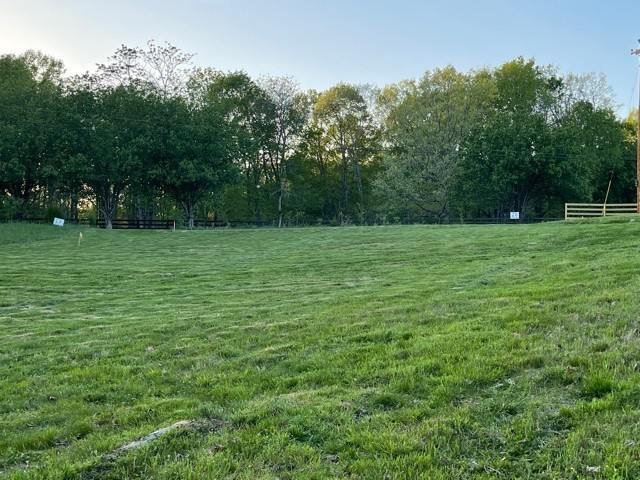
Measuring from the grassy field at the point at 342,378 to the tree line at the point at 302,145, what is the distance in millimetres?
29716

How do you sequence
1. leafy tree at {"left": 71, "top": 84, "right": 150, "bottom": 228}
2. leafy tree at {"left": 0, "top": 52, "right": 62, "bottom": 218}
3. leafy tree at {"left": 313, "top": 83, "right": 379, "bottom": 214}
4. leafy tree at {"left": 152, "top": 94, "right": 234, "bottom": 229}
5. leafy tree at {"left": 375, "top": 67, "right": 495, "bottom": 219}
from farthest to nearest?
1. leafy tree at {"left": 313, "top": 83, "right": 379, "bottom": 214}
2. leafy tree at {"left": 375, "top": 67, "right": 495, "bottom": 219}
3. leafy tree at {"left": 152, "top": 94, "right": 234, "bottom": 229}
4. leafy tree at {"left": 71, "top": 84, "right": 150, "bottom": 228}
5. leafy tree at {"left": 0, "top": 52, "right": 62, "bottom": 218}

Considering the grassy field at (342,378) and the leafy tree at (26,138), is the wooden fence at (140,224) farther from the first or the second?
the grassy field at (342,378)

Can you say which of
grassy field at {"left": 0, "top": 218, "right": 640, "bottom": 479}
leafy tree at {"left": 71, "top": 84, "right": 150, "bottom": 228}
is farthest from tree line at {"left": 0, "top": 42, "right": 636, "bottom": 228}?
grassy field at {"left": 0, "top": 218, "right": 640, "bottom": 479}

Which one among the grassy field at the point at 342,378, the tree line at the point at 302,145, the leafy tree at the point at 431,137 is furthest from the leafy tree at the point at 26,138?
the grassy field at the point at 342,378

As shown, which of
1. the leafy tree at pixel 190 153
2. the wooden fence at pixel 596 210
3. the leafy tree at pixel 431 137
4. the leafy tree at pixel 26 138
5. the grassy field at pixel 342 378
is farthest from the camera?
the leafy tree at pixel 431 137

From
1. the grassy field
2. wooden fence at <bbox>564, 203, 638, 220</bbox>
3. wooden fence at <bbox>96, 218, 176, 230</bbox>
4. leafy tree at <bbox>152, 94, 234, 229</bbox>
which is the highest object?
leafy tree at <bbox>152, 94, 234, 229</bbox>

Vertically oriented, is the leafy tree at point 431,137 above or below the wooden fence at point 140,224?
above

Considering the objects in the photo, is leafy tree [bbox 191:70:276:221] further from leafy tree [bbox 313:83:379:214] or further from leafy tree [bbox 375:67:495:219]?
leafy tree [bbox 375:67:495:219]

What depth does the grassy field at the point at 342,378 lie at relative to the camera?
11.8 feet

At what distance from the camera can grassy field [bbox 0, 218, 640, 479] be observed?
11.8 feet

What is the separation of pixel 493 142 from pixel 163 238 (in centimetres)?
2606

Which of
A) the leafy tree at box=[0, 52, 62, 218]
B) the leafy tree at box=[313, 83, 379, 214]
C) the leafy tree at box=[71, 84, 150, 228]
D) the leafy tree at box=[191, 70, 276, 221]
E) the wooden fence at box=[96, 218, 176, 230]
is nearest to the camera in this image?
the leafy tree at box=[0, 52, 62, 218]

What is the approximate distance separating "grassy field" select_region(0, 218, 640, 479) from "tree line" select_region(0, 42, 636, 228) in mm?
29716

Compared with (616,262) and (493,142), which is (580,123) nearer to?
(493,142)
